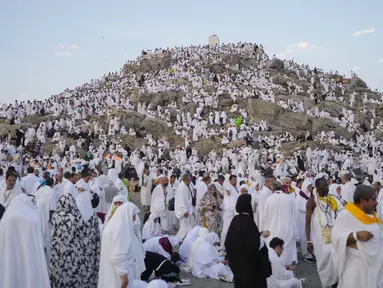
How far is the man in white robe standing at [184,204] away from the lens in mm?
8391

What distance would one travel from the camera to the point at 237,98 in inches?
1517

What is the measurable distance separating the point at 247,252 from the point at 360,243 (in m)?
0.96

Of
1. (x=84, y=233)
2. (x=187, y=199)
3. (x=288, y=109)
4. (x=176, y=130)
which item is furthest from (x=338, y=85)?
(x=84, y=233)

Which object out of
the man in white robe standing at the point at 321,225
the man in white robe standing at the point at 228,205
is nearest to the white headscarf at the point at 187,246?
the man in white robe standing at the point at 228,205

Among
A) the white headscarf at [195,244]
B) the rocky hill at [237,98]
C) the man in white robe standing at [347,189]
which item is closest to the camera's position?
the white headscarf at [195,244]

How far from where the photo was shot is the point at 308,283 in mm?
5949

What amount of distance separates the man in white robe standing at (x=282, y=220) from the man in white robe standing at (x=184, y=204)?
2.61 meters

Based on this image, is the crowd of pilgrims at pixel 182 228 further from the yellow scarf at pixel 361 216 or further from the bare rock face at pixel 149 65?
the bare rock face at pixel 149 65

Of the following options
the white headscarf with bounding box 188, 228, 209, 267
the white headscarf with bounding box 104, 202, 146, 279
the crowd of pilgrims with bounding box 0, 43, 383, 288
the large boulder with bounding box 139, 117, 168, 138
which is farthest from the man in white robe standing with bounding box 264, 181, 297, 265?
the large boulder with bounding box 139, 117, 168, 138

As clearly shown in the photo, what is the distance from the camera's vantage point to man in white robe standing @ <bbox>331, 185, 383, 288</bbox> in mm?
3340

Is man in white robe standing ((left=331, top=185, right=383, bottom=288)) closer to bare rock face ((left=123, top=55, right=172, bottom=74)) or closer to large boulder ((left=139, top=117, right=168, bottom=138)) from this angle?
large boulder ((left=139, top=117, right=168, bottom=138))

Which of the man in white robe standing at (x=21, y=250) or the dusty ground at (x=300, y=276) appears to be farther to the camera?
the dusty ground at (x=300, y=276)

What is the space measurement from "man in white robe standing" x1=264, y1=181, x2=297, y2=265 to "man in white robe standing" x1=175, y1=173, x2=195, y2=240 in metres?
2.61

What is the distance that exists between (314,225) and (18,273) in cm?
361
